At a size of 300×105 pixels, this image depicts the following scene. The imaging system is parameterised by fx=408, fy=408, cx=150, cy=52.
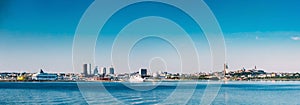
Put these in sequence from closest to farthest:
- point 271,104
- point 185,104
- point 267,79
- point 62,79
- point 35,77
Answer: point 185,104, point 271,104, point 35,77, point 267,79, point 62,79

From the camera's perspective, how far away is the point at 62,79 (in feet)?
536

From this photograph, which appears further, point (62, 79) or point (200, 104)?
point (62, 79)

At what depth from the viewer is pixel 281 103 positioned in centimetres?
3114

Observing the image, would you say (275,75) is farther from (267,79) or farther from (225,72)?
(225,72)

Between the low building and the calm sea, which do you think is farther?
the low building

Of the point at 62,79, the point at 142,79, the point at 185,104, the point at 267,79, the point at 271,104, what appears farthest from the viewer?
the point at 62,79

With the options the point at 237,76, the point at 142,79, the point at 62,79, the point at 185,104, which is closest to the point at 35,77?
the point at 62,79

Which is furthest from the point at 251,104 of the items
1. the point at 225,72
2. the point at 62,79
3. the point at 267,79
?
the point at 62,79

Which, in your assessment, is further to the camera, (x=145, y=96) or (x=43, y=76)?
(x=43, y=76)

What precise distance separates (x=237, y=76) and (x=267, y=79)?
11.6 meters

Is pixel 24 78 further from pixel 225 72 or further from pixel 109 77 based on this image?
pixel 225 72

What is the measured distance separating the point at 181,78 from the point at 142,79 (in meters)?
43.3

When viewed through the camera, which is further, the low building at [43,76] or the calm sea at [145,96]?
the low building at [43,76]

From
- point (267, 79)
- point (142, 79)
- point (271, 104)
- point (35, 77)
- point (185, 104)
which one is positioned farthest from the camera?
point (267, 79)
